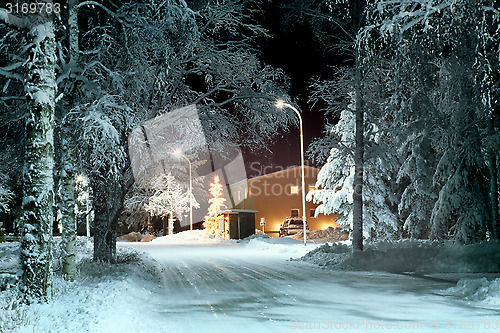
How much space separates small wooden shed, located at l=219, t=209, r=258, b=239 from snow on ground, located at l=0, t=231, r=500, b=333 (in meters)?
33.7

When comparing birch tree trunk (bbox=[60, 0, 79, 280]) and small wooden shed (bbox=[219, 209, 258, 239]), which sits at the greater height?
birch tree trunk (bbox=[60, 0, 79, 280])

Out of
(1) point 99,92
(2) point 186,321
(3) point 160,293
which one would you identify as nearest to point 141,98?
(1) point 99,92

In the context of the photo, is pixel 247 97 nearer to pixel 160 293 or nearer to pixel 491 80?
pixel 160 293

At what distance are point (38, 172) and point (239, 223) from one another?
42.7 meters

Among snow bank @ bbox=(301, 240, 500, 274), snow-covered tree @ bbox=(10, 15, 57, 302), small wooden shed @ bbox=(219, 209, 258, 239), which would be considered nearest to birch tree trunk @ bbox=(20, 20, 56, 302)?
snow-covered tree @ bbox=(10, 15, 57, 302)

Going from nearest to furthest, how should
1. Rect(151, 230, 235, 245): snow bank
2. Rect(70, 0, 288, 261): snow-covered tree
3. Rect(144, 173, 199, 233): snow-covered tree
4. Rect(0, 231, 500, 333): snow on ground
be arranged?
Rect(0, 231, 500, 333): snow on ground → Rect(70, 0, 288, 261): snow-covered tree → Rect(144, 173, 199, 233): snow-covered tree → Rect(151, 230, 235, 245): snow bank

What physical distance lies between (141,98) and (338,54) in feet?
31.9

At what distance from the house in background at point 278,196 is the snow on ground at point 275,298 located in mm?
43942

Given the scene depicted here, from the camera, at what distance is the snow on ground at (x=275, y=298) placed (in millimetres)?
7371

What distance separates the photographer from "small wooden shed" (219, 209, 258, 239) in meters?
50.8

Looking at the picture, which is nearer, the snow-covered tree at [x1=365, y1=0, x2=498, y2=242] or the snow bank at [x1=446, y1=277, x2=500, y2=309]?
the snow-covered tree at [x1=365, y1=0, x2=498, y2=242]

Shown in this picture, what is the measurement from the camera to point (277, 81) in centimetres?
1548

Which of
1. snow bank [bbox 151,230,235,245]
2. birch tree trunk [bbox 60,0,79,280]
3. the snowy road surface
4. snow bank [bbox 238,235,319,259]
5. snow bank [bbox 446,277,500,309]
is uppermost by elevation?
birch tree trunk [bbox 60,0,79,280]

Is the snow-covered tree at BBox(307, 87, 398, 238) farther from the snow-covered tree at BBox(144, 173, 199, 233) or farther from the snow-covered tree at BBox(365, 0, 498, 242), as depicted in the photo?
the snow-covered tree at BBox(144, 173, 199, 233)
